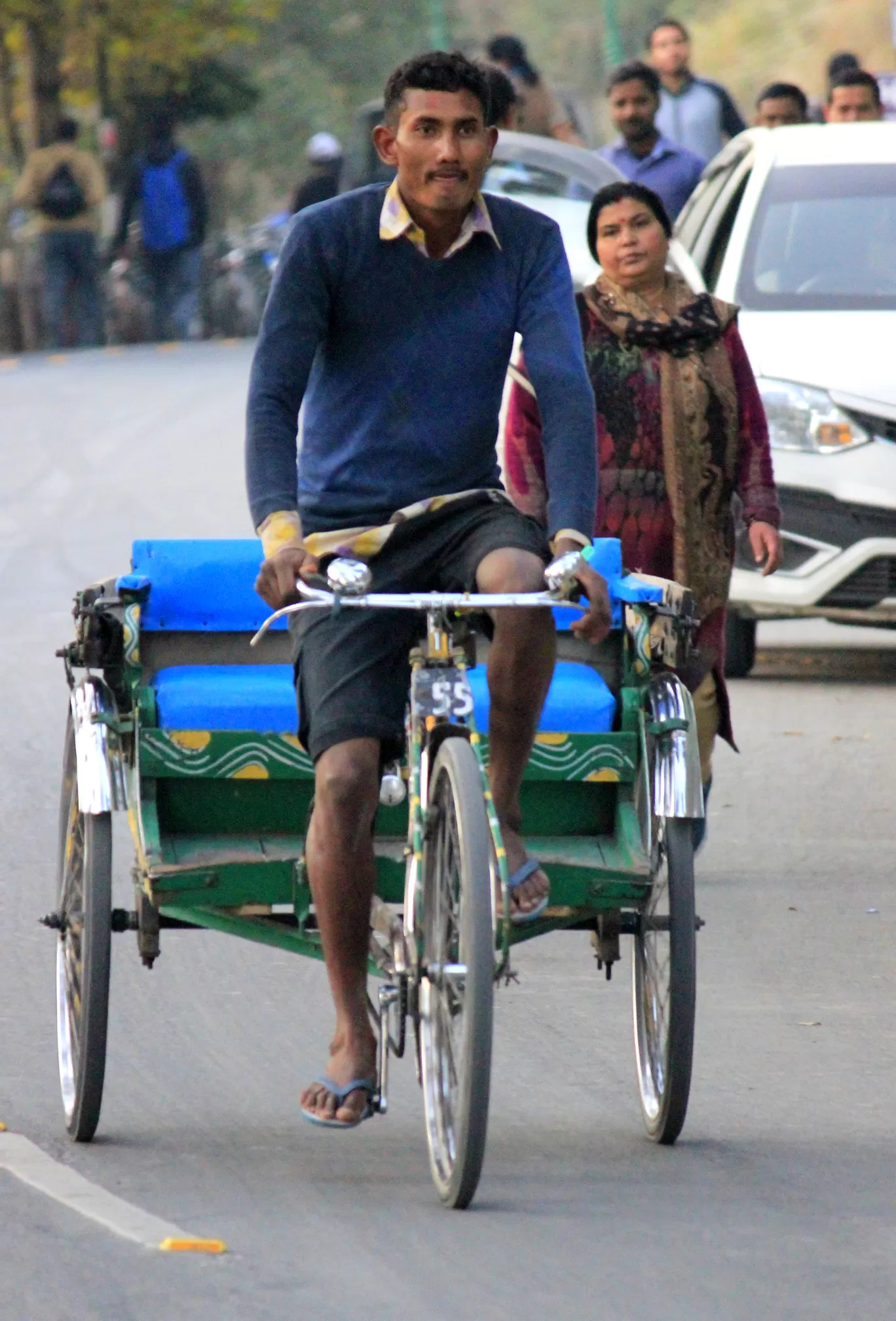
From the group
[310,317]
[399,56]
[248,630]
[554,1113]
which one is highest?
[310,317]

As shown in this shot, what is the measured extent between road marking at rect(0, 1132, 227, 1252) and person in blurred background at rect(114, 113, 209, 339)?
22267 millimetres

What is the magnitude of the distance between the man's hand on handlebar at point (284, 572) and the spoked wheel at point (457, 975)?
37 cm

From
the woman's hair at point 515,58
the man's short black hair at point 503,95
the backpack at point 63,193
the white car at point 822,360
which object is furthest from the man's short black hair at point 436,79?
the backpack at point 63,193

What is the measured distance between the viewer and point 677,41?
53.7 ft

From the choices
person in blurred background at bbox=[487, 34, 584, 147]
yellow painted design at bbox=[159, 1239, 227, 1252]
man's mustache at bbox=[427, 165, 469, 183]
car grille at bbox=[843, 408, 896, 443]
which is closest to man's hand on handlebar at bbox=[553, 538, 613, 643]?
man's mustache at bbox=[427, 165, 469, 183]

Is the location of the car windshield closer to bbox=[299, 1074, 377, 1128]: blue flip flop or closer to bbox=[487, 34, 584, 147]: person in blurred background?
bbox=[487, 34, 584, 147]: person in blurred background

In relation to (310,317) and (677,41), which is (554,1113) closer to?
(310,317)

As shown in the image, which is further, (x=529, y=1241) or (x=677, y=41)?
(x=677, y=41)

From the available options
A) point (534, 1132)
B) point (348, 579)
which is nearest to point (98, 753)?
point (348, 579)

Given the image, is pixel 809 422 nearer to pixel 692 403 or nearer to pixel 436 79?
pixel 692 403

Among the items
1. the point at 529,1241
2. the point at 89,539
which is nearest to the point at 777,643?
the point at 89,539

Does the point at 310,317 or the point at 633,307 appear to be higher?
the point at 310,317

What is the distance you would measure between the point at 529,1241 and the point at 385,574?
1.23 m

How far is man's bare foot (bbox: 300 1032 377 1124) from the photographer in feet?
16.4
